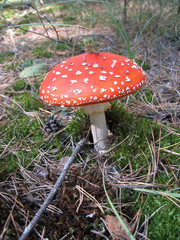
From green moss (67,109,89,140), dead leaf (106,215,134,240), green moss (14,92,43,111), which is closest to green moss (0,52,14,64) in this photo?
green moss (14,92,43,111)

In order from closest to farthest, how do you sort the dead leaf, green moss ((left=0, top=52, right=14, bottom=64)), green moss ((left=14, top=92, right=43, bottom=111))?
the dead leaf → green moss ((left=14, top=92, right=43, bottom=111)) → green moss ((left=0, top=52, right=14, bottom=64))

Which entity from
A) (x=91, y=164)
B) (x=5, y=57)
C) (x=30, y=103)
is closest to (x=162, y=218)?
(x=91, y=164)

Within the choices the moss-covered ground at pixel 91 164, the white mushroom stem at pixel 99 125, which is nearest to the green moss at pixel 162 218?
the moss-covered ground at pixel 91 164

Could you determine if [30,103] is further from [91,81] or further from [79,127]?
[91,81]

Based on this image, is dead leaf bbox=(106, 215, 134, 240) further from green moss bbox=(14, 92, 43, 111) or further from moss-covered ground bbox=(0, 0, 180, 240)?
green moss bbox=(14, 92, 43, 111)

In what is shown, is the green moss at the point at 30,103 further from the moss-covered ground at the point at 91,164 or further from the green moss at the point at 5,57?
the green moss at the point at 5,57

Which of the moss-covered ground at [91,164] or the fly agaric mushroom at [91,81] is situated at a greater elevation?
the fly agaric mushroom at [91,81]

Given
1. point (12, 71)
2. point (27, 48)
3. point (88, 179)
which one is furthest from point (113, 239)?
point (27, 48)

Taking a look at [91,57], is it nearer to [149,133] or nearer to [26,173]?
[149,133]
